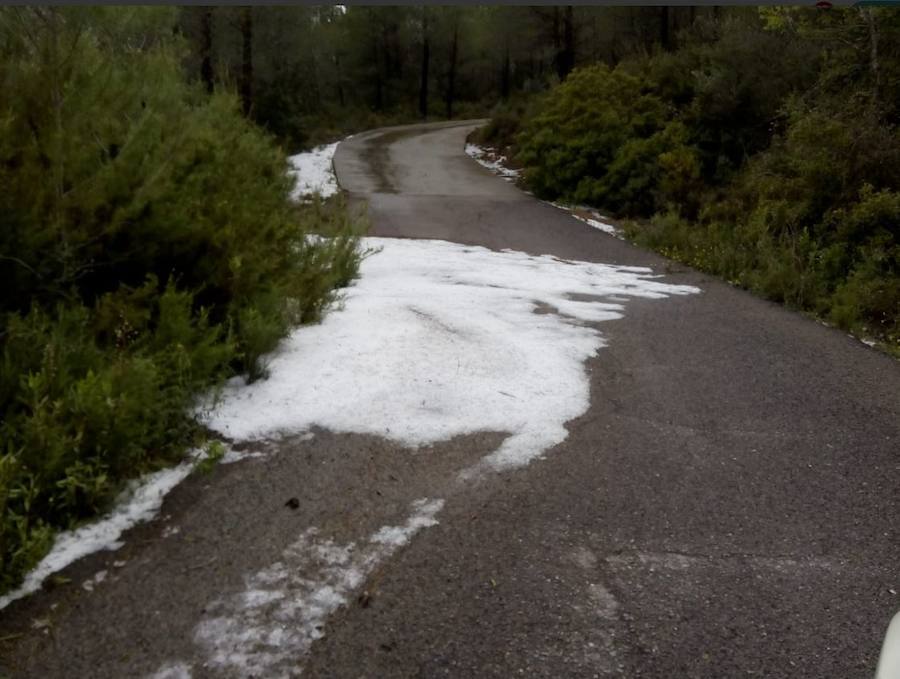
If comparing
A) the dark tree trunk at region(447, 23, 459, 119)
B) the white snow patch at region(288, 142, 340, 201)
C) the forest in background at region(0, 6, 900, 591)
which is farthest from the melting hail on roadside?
the dark tree trunk at region(447, 23, 459, 119)

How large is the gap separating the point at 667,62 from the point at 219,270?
57.8ft

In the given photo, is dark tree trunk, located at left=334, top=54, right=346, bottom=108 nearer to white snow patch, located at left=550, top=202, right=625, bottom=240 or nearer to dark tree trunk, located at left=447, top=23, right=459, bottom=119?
dark tree trunk, located at left=447, top=23, right=459, bottom=119

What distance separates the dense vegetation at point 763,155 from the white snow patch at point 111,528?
658 cm

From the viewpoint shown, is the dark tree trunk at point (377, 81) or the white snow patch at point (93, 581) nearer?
the white snow patch at point (93, 581)

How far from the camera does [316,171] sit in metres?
22.9

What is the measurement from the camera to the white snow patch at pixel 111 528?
124 inches

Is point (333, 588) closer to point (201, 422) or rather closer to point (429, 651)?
point (429, 651)

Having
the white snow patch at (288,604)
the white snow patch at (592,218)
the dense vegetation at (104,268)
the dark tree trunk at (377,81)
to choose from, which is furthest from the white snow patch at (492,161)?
the dark tree trunk at (377,81)

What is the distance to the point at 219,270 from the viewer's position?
524cm

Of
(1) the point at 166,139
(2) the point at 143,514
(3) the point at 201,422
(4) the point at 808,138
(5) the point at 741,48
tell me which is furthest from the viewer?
(5) the point at 741,48

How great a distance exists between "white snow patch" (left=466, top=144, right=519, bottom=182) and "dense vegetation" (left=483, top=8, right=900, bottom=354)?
2515 millimetres

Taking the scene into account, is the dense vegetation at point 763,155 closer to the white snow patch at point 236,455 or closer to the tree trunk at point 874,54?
the tree trunk at point 874,54

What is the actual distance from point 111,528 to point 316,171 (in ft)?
66.6

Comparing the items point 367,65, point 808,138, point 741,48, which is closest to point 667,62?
point 741,48
